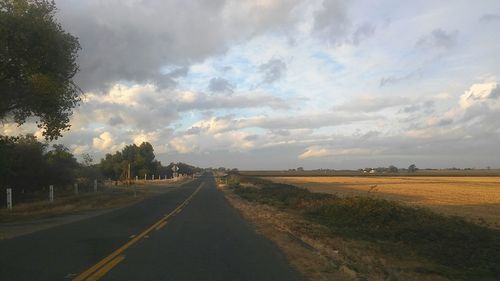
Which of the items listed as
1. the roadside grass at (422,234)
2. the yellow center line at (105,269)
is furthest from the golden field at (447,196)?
the yellow center line at (105,269)

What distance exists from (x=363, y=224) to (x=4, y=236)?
1301 centimetres

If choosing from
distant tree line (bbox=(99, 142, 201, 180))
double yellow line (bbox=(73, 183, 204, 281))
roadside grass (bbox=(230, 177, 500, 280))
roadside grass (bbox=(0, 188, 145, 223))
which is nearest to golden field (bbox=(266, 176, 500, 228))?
roadside grass (bbox=(230, 177, 500, 280))

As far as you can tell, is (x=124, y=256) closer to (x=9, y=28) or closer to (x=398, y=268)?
(x=398, y=268)

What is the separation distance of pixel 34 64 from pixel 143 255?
11.6 m

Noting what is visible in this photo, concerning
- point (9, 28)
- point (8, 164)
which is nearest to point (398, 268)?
point (9, 28)

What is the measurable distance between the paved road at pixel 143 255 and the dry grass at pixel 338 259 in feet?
1.70

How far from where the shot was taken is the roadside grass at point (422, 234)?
12125mm

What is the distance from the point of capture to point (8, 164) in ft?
74.7

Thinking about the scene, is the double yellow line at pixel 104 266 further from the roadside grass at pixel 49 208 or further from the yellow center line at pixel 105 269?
the roadside grass at pixel 49 208

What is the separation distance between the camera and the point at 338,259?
12.0 metres

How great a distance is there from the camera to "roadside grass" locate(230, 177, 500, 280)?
12.1 meters

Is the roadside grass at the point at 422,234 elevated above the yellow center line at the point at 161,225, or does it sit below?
below

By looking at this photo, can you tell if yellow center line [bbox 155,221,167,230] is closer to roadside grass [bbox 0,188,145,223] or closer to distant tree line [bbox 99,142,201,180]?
roadside grass [bbox 0,188,145,223]

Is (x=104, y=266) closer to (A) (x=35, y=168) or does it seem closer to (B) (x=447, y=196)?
(A) (x=35, y=168)
